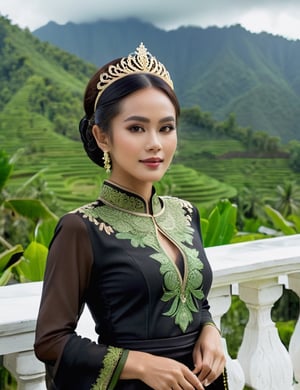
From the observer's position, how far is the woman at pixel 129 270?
792 millimetres

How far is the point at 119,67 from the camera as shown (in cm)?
87

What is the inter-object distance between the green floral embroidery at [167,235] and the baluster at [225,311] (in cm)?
31

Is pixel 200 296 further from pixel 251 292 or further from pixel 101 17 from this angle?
pixel 101 17

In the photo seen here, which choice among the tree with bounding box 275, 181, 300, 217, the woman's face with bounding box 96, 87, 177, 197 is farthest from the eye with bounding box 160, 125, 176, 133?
the tree with bounding box 275, 181, 300, 217

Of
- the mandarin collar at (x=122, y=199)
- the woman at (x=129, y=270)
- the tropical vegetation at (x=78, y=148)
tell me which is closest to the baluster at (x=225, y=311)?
the woman at (x=129, y=270)

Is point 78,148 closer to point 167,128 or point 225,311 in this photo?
point 225,311

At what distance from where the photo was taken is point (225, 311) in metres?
1.23

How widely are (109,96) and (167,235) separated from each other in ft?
0.73

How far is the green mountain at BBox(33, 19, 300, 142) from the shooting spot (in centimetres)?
3119

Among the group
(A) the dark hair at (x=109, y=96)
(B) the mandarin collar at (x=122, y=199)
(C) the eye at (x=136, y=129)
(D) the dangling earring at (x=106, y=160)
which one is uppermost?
(A) the dark hair at (x=109, y=96)

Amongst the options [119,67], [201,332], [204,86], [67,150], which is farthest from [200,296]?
[204,86]

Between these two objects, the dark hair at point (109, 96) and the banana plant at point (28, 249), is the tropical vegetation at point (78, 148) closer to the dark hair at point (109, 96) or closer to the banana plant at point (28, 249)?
the banana plant at point (28, 249)

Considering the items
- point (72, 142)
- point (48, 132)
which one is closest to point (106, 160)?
point (72, 142)

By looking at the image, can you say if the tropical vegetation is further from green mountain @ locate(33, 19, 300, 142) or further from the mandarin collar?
the mandarin collar
